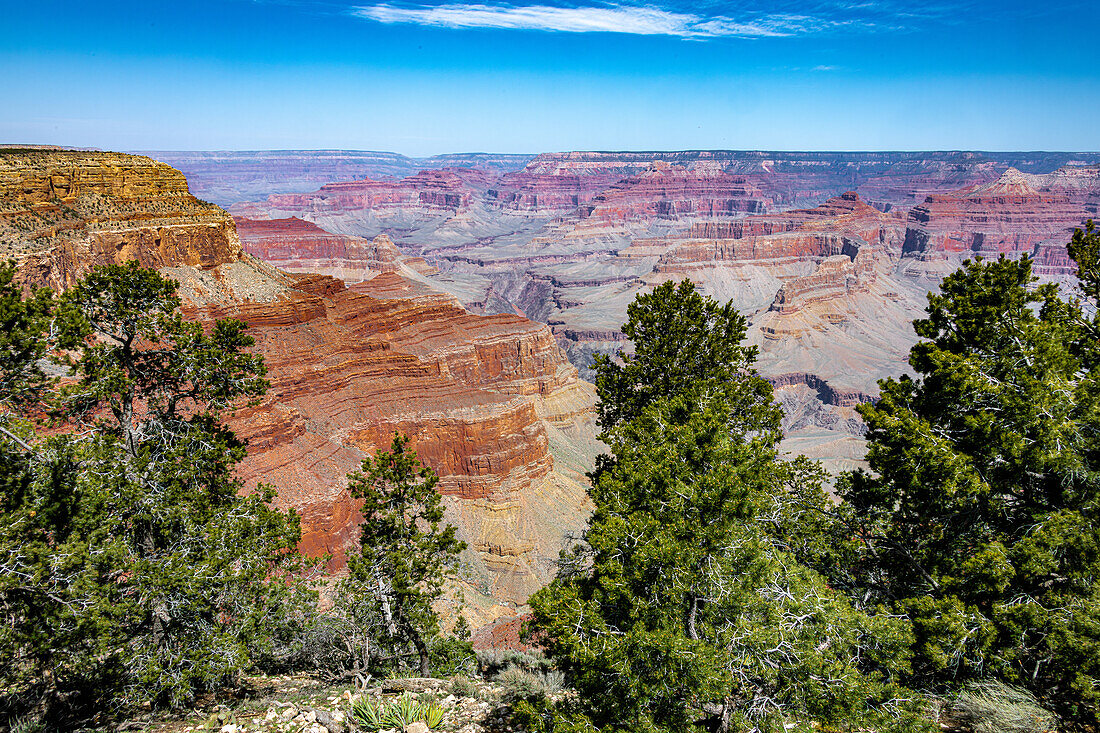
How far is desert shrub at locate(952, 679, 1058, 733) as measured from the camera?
11633 millimetres

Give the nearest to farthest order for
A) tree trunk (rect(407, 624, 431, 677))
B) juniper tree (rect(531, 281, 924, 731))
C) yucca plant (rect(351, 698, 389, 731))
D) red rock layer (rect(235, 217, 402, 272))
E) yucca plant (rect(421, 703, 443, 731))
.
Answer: juniper tree (rect(531, 281, 924, 731))
yucca plant (rect(351, 698, 389, 731))
yucca plant (rect(421, 703, 443, 731))
tree trunk (rect(407, 624, 431, 677))
red rock layer (rect(235, 217, 402, 272))

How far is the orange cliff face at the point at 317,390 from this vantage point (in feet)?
139

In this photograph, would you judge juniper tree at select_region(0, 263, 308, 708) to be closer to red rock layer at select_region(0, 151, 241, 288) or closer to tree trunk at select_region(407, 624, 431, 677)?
tree trunk at select_region(407, 624, 431, 677)

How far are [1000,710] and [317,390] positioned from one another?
50.0 m

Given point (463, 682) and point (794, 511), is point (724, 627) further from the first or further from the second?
point (463, 682)

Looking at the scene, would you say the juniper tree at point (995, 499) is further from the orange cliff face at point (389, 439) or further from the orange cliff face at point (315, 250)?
the orange cliff face at point (315, 250)

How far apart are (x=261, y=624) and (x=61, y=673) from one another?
424 centimetres

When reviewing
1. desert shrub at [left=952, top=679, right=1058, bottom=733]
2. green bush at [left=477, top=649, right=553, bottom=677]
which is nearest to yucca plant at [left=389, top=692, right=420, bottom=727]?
green bush at [left=477, top=649, right=553, bottom=677]

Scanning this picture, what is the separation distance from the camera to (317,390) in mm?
52281

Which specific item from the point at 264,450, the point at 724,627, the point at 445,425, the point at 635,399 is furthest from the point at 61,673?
the point at 445,425

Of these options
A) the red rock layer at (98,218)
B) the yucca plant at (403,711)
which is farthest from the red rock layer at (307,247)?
the yucca plant at (403,711)

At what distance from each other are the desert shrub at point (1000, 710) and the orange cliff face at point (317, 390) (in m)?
35.0

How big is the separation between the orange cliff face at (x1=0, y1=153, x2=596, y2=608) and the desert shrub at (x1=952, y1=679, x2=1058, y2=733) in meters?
35.0

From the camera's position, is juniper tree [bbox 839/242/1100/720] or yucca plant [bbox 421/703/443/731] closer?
juniper tree [bbox 839/242/1100/720]
